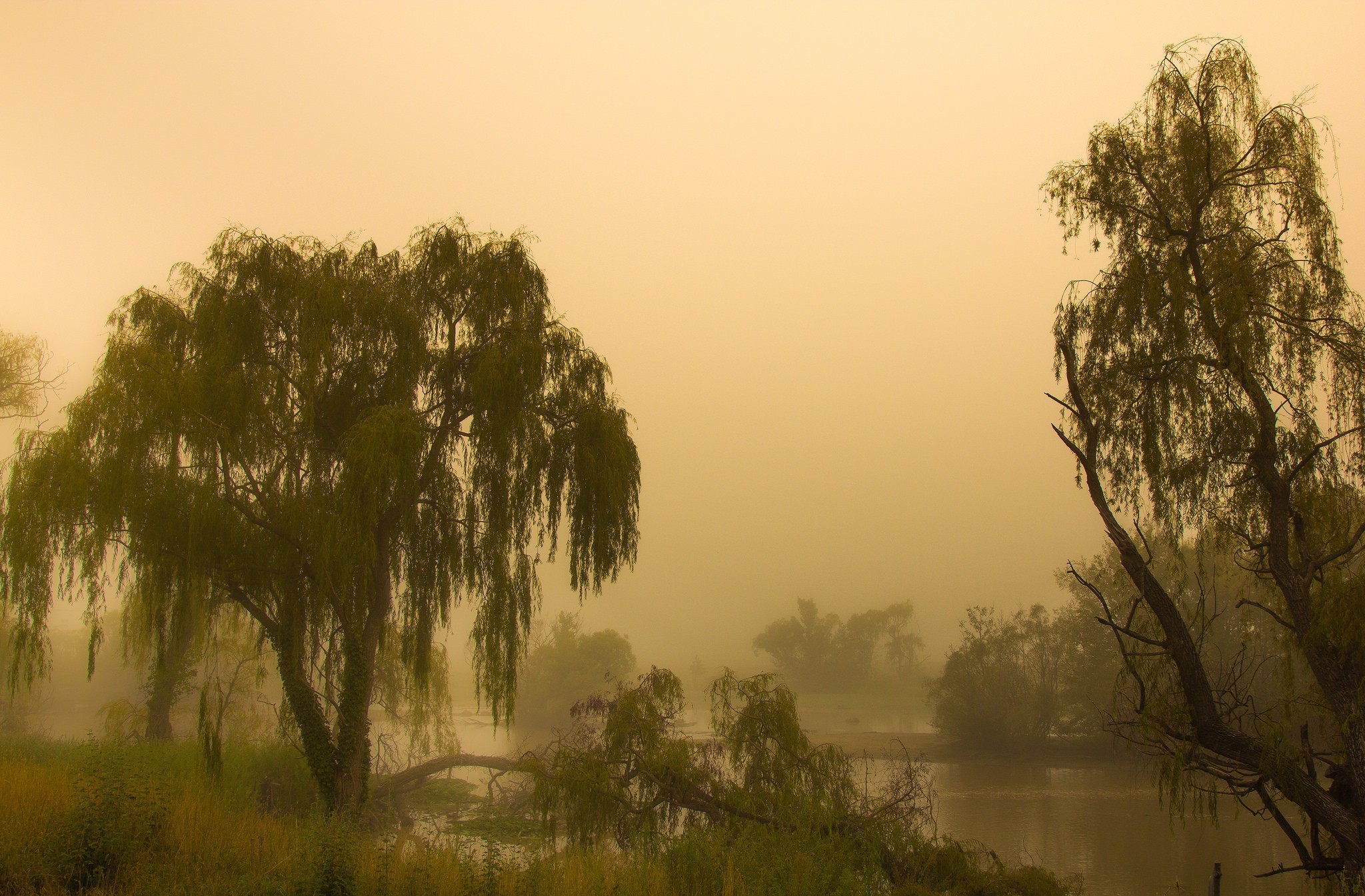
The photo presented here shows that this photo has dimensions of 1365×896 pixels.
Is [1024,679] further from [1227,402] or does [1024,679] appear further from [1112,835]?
[1227,402]

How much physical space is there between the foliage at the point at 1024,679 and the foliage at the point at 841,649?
18.2 m

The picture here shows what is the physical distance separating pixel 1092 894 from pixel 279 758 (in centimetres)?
1493

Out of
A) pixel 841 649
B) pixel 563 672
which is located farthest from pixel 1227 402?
pixel 841 649

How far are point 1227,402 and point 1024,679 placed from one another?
2923cm

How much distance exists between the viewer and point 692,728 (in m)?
31.9

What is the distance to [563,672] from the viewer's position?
3884 cm

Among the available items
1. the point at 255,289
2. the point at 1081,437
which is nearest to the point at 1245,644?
the point at 1081,437

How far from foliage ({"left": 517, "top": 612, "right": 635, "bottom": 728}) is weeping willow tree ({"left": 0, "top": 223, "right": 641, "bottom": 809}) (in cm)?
2752

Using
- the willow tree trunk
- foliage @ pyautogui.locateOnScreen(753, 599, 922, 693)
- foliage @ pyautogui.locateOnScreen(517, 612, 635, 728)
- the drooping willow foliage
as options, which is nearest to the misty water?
the drooping willow foliage

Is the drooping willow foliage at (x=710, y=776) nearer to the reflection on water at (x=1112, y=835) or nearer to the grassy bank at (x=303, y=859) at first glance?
the grassy bank at (x=303, y=859)

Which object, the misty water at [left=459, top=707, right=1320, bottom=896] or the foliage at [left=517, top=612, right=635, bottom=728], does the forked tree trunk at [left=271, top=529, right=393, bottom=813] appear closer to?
the misty water at [left=459, top=707, right=1320, bottom=896]

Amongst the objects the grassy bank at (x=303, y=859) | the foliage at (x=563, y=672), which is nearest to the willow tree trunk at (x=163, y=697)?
the grassy bank at (x=303, y=859)

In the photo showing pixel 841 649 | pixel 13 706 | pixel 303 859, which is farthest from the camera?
pixel 841 649

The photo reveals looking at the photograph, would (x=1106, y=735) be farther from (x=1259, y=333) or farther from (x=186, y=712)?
(x=186, y=712)
